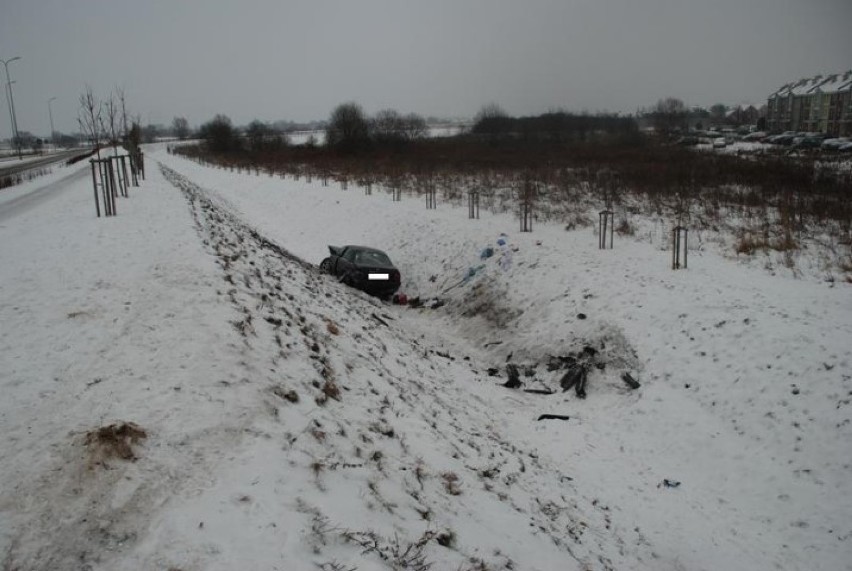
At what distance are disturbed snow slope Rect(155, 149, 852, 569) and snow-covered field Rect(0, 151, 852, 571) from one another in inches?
1.4

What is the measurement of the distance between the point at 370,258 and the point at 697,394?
989 centimetres

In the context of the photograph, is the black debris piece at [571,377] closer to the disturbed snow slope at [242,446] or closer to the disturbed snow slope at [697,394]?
the disturbed snow slope at [697,394]

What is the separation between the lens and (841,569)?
5883mm

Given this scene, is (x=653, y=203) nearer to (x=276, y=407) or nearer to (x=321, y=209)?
(x=321, y=209)

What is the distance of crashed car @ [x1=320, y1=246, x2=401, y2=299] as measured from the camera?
1556cm

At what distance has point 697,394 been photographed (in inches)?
341

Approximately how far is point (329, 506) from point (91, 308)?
4989mm

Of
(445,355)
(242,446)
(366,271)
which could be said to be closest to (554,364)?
(445,355)

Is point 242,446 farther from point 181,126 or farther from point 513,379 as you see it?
point 181,126

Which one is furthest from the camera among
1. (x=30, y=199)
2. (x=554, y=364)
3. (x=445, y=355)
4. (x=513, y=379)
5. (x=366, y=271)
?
(x=30, y=199)

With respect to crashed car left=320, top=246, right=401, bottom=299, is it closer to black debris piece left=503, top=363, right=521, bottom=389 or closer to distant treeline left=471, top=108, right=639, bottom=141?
black debris piece left=503, top=363, right=521, bottom=389

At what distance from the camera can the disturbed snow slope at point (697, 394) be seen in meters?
6.62

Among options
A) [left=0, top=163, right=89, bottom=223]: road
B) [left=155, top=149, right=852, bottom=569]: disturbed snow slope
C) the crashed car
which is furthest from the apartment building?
[left=0, top=163, right=89, bottom=223]: road

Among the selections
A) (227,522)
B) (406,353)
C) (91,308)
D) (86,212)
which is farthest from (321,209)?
(227,522)
